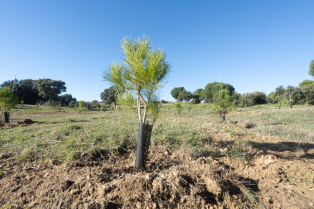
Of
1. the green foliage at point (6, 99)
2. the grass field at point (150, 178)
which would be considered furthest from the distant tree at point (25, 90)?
the grass field at point (150, 178)

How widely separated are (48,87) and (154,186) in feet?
166

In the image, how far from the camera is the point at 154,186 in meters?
2.05

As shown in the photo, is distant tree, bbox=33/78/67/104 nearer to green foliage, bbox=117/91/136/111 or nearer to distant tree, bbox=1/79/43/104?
distant tree, bbox=1/79/43/104

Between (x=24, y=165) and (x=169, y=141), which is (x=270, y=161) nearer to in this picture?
(x=169, y=141)

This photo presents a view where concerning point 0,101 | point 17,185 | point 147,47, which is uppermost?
point 147,47

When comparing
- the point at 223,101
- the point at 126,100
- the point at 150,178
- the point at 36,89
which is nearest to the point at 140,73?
the point at 126,100

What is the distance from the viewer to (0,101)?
9.57m

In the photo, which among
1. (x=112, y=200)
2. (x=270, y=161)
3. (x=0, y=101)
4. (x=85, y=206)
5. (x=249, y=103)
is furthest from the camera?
(x=249, y=103)

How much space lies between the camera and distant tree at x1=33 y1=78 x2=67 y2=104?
129ft

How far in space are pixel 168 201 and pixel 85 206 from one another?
1087 mm

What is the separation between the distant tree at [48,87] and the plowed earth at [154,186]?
4715 cm

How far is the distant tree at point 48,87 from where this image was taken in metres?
39.5

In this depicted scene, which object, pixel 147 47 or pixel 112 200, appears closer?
pixel 112 200

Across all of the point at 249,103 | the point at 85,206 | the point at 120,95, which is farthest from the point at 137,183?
the point at 249,103
